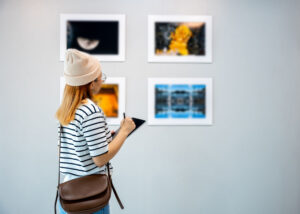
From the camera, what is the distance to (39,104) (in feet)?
6.68

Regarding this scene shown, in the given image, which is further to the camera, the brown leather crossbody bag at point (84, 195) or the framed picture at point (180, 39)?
the framed picture at point (180, 39)

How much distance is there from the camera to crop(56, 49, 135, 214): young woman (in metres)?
1.08

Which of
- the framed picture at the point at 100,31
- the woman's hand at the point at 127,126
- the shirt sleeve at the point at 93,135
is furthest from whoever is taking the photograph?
the framed picture at the point at 100,31

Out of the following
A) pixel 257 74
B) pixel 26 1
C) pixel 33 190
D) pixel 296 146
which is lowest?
pixel 33 190

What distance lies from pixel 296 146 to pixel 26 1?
8.73 ft

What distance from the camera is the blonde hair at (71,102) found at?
109 cm

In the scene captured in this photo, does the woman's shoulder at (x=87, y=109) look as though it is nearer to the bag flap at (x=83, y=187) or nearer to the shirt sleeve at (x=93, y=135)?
the shirt sleeve at (x=93, y=135)

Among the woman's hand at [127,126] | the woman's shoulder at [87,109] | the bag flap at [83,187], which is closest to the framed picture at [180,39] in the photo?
the woman's hand at [127,126]

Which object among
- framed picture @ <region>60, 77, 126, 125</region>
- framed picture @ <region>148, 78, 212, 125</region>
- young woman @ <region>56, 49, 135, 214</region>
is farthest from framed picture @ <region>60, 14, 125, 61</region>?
young woman @ <region>56, 49, 135, 214</region>

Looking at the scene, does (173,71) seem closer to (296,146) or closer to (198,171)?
(198,171)

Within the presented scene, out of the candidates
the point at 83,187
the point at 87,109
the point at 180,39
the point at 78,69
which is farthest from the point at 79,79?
the point at 180,39

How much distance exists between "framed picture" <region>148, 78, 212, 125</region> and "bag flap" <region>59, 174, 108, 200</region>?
980mm

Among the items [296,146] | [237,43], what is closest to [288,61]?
[237,43]

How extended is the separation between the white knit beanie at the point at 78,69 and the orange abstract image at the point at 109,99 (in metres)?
0.88
